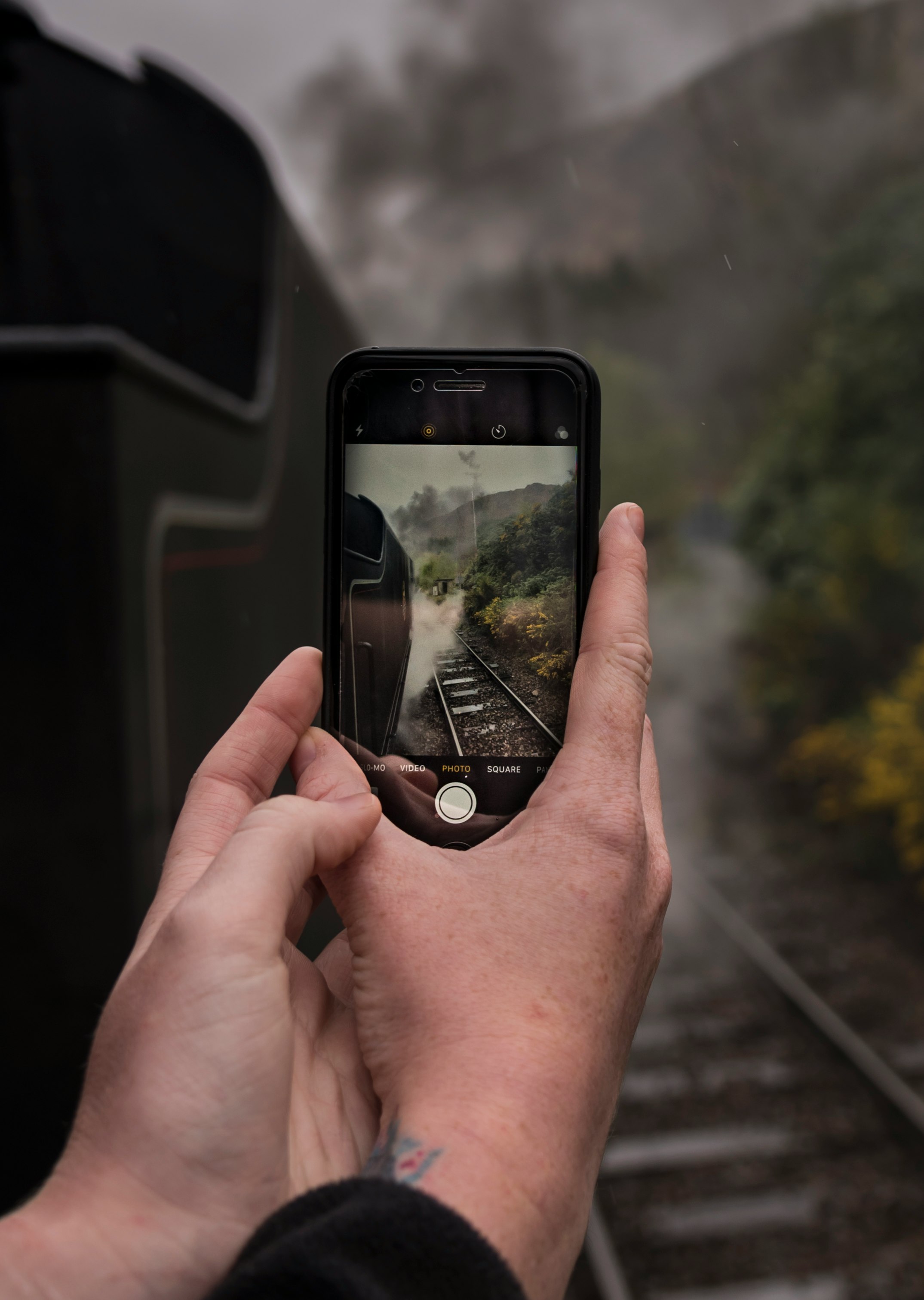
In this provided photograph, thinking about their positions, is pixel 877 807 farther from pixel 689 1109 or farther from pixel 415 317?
pixel 415 317

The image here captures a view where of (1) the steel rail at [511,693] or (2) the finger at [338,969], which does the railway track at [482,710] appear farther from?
(2) the finger at [338,969]

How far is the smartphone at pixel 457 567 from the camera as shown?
53 cm

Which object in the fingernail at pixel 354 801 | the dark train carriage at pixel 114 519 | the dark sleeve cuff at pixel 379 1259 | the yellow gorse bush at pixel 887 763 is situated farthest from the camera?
the yellow gorse bush at pixel 887 763

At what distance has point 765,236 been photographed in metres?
3.25

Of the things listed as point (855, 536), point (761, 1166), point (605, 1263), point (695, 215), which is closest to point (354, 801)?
point (605, 1263)

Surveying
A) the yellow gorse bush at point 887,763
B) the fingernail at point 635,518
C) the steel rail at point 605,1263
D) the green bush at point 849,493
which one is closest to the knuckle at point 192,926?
the fingernail at point 635,518

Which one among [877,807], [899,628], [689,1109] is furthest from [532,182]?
[689,1109]

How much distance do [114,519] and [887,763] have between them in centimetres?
264

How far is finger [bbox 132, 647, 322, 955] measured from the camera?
0.46 metres

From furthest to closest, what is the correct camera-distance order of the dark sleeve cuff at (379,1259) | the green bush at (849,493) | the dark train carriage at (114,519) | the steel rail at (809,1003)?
the green bush at (849,493)
the steel rail at (809,1003)
the dark train carriage at (114,519)
the dark sleeve cuff at (379,1259)

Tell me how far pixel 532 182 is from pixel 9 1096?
3.17 meters

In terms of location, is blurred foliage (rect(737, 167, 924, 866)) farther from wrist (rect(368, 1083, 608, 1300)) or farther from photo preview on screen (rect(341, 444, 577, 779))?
wrist (rect(368, 1083, 608, 1300))

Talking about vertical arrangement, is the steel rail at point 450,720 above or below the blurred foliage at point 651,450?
below

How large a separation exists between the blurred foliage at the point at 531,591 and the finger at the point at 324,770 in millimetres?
120
